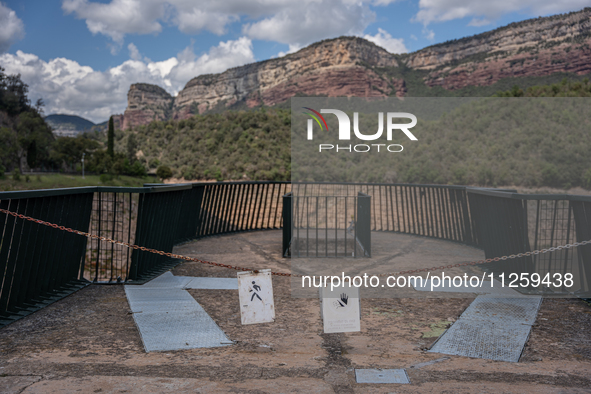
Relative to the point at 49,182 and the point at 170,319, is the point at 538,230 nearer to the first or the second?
the point at 170,319

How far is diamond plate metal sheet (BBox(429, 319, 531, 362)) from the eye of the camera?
400 centimetres

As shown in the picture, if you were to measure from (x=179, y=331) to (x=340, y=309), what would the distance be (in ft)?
5.42

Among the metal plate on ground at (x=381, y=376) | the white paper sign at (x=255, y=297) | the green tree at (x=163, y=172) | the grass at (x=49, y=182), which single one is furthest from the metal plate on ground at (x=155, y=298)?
the green tree at (x=163, y=172)

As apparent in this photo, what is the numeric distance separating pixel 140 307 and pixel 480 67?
94834 mm

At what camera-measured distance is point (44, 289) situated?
5.52m

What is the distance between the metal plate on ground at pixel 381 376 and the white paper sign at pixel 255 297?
4.06 ft

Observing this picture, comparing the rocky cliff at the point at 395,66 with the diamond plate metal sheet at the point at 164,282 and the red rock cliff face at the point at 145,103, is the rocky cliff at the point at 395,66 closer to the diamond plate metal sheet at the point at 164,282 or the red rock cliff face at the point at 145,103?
the red rock cliff face at the point at 145,103

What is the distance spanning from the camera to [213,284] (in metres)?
6.65

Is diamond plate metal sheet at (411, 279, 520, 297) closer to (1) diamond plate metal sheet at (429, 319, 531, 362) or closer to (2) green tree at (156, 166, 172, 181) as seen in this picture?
(1) diamond plate metal sheet at (429, 319, 531, 362)

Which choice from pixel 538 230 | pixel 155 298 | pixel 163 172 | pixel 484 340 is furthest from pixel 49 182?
pixel 484 340

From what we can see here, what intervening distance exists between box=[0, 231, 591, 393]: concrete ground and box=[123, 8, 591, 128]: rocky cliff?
76477 millimetres

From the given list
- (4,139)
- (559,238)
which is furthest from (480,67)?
(559,238)

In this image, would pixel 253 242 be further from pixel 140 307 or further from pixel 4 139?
pixel 4 139

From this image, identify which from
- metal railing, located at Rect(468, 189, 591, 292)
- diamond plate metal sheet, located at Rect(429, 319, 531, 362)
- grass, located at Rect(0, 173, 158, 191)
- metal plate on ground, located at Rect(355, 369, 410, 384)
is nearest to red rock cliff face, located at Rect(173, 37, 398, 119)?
grass, located at Rect(0, 173, 158, 191)
